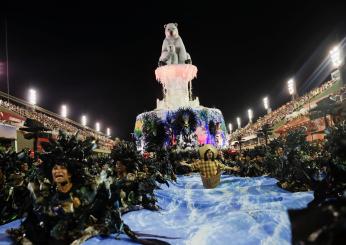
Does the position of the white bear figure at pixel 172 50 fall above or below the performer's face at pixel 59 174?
above

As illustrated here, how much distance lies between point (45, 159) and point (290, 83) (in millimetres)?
61275

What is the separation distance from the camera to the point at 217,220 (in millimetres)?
5906

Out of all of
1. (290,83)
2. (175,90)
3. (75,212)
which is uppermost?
(290,83)

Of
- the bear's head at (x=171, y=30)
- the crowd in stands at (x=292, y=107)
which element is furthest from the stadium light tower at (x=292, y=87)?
the bear's head at (x=171, y=30)

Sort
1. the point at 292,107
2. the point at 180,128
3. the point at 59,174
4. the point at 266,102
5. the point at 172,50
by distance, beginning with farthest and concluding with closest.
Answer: the point at 266,102 → the point at 292,107 → the point at 172,50 → the point at 180,128 → the point at 59,174

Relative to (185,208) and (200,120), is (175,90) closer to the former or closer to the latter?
(200,120)

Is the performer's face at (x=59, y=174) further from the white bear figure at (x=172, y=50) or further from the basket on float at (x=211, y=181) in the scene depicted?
the white bear figure at (x=172, y=50)

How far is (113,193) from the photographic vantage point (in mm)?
5652

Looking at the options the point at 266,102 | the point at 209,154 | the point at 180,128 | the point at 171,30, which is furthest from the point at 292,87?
the point at 209,154

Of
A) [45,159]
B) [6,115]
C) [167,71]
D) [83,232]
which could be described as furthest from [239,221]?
[167,71]

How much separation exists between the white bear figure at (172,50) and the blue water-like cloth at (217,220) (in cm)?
2846

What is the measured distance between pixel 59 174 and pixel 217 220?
9.16ft

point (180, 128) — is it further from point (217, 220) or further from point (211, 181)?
point (217, 220)

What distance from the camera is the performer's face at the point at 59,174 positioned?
4918mm
